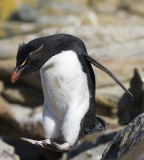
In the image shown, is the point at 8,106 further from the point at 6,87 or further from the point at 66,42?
the point at 66,42

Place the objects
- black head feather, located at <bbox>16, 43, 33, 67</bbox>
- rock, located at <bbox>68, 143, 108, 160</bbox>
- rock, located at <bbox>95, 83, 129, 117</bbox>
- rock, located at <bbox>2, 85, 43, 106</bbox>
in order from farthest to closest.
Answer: rock, located at <bbox>2, 85, 43, 106</bbox>, rock, located at <bbox>95, 83, 129, 117</bbox>, rock, located at <bbox>68, 143, 108, 160</bbox>, black head feather, located at <bbox>16, 43, 33, 67</bbox>

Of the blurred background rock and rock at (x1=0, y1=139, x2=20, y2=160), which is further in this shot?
the blurred background rock

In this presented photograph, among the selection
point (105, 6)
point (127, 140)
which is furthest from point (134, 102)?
point (105, 6)

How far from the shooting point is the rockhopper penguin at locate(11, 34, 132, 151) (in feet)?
10.3

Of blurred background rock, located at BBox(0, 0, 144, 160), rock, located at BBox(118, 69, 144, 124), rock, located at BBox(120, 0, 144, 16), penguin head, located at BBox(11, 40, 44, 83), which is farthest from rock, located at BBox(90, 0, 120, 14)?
penguin head, located at BBox(11, 40, 44, 83)

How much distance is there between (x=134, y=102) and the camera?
4.86m

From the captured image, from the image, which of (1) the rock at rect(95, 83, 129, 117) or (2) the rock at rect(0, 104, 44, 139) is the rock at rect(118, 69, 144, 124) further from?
(2) the rock at rect(0, 104, 44, 139)

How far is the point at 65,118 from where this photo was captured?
3.26 m

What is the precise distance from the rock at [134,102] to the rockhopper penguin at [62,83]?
1.30m

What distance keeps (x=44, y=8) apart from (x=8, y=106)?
4.23 m

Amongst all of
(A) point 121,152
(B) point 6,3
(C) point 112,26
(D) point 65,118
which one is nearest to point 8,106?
(C) point 112,26

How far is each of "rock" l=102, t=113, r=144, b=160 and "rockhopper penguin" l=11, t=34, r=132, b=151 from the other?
18.4 inches

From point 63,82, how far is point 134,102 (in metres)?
1.79

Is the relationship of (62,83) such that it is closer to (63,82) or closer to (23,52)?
(63,82)
